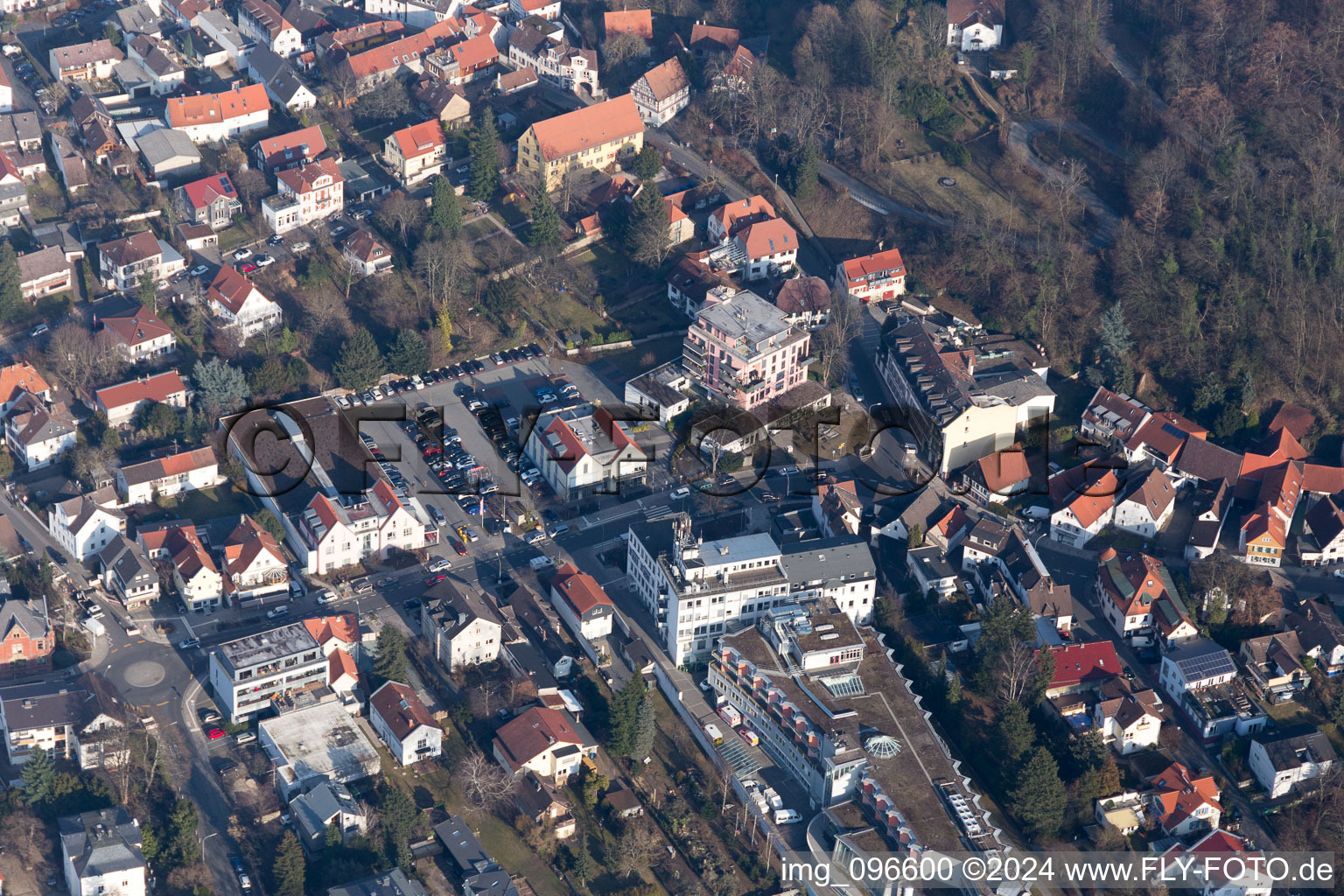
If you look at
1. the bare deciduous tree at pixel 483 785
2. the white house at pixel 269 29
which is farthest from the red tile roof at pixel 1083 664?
the white house at pixel 269 29

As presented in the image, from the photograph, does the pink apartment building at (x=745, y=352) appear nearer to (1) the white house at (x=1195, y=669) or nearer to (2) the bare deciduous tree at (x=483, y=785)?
(1) the white house at (x=1195, y=669)

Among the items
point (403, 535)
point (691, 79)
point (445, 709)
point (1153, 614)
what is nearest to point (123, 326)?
point (403, 535)

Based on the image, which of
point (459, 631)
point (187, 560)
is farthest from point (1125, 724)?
point (187, 560)

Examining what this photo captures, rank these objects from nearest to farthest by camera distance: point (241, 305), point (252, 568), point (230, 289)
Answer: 1. point (252, 568)
2. point (241, 305)
3. point (230, 289)

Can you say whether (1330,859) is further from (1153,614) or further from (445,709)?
(445,709)

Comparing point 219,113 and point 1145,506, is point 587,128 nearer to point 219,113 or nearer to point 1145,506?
point 219,113
